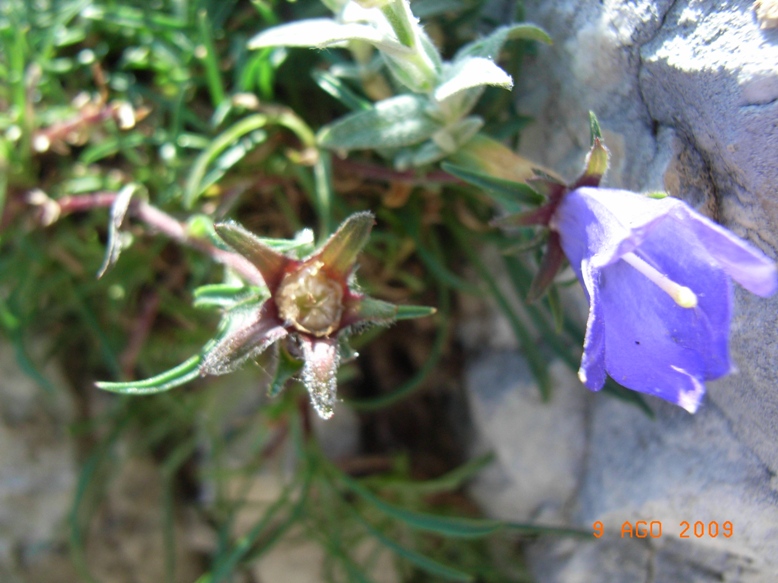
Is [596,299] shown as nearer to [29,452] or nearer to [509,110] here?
[509,110]

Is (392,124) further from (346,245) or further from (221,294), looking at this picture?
(221,294)

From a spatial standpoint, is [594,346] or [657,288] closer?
[594,346]

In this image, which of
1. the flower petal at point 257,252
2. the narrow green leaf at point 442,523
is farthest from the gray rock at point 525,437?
the flower petal at point 257,252

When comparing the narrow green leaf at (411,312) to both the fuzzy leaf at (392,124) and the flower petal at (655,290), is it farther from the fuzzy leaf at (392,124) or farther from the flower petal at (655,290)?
the fuzzy leaf at (392,124)

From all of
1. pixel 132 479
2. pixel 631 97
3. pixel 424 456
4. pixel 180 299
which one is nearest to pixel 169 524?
pixel 132 479
